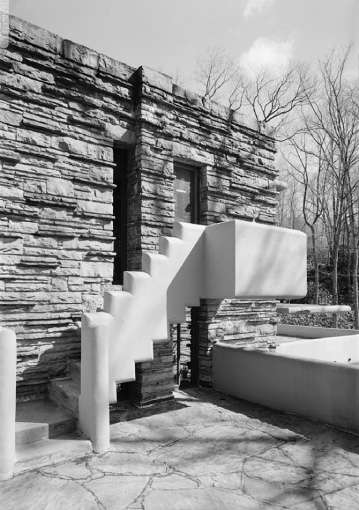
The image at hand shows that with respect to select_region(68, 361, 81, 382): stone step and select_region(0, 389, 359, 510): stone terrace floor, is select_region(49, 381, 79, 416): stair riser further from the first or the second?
select_region(0, 389, 359, 510): stone terrace floor

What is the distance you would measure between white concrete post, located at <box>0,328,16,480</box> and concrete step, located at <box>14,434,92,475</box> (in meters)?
0.14

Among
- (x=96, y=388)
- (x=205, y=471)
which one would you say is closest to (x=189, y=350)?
(x=96, y=388)

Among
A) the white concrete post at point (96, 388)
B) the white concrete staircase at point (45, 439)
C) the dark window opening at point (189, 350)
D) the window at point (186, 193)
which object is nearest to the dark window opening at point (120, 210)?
the window at point (186, 193)

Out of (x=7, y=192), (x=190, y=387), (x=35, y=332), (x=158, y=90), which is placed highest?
(x=158, y=90)

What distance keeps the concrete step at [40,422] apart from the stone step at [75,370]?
39cm

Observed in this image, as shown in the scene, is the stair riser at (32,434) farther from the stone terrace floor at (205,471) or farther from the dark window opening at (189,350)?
the dark window opening at (189,350)

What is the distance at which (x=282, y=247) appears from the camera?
529 centimetres

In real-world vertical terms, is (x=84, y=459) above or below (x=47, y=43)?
below

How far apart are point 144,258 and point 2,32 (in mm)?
3249

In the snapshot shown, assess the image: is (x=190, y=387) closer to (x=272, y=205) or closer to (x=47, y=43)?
(x=272, y=205)

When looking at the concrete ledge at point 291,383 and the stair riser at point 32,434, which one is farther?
the concrete ledge at point 291,383

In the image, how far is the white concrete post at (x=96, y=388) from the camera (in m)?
3.78

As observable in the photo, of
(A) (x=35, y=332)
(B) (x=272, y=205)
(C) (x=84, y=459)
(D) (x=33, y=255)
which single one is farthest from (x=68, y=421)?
(B) (x=272, y=205)

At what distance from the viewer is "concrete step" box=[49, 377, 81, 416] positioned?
4102 millimetres
